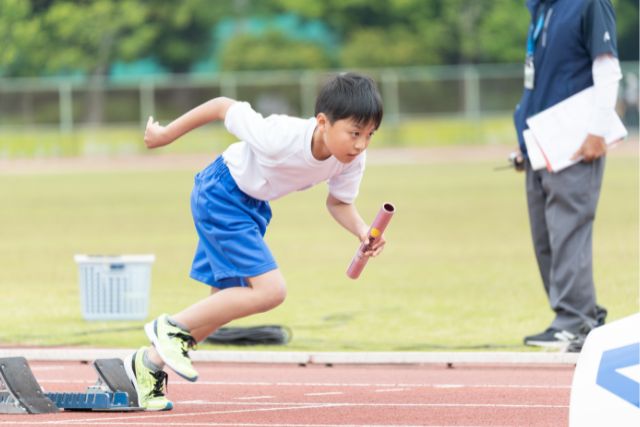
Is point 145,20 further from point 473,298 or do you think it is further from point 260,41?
point 473,298

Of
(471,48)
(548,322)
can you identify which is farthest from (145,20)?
(548,322)

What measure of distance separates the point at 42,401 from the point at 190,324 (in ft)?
2.89

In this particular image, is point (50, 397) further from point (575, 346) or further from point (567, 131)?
point (567, 131)

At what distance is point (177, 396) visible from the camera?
336 inches

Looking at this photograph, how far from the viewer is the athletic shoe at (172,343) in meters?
7.49

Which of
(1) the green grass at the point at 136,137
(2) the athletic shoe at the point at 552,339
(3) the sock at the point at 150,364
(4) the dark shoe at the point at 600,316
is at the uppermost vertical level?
(3) the sock at the point at 150,364

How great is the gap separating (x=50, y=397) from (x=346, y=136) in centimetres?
206

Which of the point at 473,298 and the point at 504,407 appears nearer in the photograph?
the point at 504,407

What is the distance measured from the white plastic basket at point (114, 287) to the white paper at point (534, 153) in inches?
133

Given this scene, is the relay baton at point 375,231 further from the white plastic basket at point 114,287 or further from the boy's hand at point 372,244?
the white plastic basket at point 114,287

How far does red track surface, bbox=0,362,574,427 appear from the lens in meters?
7.58

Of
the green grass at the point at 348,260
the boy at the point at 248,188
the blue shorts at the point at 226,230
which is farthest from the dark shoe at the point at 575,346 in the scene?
the blue shorts at the point at 226,230

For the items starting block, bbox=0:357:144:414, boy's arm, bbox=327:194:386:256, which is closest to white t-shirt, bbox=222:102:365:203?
boy's arm, bbox=327:194:386:256

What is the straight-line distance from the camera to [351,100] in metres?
7.34
